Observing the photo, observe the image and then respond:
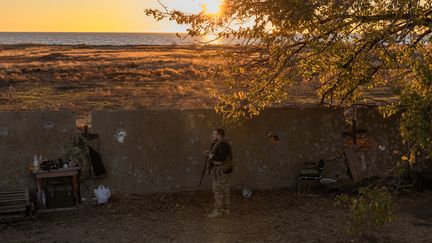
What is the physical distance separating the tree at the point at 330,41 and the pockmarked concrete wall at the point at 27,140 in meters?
3.52

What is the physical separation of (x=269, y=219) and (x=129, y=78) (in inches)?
1059

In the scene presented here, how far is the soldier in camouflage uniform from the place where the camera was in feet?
36.1

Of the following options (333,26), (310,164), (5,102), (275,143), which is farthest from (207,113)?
(5,102)

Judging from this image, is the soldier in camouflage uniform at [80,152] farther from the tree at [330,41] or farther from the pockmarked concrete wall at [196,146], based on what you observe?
the tree at [330,41]

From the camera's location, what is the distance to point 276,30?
375 inches

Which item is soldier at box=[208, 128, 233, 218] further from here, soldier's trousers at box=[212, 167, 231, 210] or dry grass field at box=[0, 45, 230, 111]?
Result: dry grass field at box=[0, 45, 230, 111]

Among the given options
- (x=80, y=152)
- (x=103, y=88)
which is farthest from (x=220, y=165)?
(x=103, y=88)

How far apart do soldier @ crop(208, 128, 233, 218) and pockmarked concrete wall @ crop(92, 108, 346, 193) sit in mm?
1549

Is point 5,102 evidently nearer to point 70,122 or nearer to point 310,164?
point 70,122

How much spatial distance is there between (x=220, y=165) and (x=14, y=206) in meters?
4.25

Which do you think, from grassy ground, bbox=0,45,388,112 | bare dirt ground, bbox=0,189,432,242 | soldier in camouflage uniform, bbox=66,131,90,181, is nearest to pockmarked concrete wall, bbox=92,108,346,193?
soldier in camouflage uniform, bbox=66,131,90,181

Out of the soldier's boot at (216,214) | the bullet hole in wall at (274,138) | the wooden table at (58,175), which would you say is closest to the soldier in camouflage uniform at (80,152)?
the wooden table at (58,175)

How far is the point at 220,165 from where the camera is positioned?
33.6ft

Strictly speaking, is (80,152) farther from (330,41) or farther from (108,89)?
(108,89)
